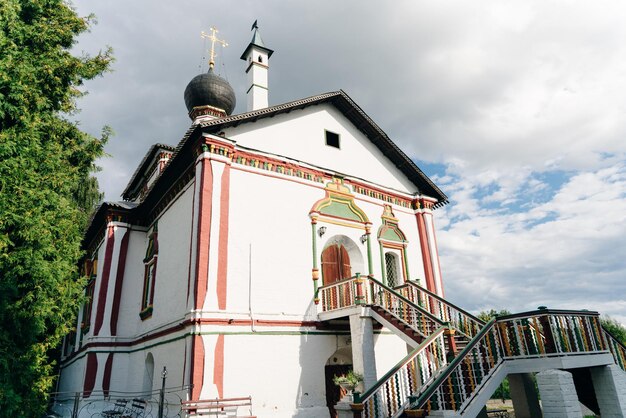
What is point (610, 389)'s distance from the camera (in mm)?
8180

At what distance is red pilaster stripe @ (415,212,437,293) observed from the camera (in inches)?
608

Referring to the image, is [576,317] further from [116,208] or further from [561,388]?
[116,208]

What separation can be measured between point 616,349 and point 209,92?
17.4 m

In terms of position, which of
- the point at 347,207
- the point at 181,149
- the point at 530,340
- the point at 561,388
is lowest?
the point at 561,388

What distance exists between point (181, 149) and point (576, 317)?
10844mm

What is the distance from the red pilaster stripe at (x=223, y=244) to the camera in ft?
34.6

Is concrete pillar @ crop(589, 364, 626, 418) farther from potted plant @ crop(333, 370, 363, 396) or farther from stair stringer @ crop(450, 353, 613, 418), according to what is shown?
potted plant @ crop(333, 370, 363, 396)

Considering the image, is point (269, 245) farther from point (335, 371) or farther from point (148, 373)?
point (148, 373)

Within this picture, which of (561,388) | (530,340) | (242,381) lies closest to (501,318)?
(530,340)

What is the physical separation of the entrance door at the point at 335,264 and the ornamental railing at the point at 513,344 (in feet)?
19.8

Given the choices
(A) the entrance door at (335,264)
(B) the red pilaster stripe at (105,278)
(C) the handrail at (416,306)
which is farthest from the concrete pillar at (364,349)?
(B) the red pilaster stripe at (105,278)

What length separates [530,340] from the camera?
7672 mm

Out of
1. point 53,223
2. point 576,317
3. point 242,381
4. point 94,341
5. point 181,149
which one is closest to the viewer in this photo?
point 576,317

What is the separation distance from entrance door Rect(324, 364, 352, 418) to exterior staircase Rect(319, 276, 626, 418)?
3.36m
